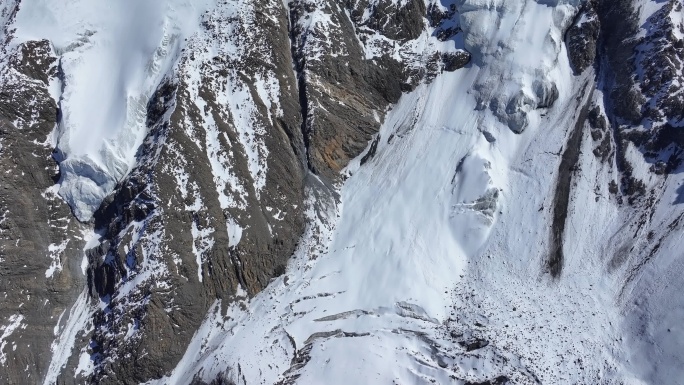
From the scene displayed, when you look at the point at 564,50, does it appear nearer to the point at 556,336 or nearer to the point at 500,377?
the point at 556,336

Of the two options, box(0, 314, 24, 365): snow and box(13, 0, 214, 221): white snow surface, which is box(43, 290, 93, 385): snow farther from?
box(13, 0, 214, 221): white snow surface

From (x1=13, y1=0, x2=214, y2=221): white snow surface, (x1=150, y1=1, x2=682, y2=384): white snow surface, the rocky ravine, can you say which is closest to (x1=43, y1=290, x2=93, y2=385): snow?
the rocky ravine

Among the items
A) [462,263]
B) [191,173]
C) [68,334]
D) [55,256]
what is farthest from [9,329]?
[462,263]

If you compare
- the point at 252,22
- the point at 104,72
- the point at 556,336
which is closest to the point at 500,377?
the point at 556,336

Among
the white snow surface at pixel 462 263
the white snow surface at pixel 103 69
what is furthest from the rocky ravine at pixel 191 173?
the white snow surface at pixel 462 263

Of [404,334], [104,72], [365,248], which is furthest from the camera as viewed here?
[104,72]

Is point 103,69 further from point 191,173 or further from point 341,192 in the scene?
point 341,192

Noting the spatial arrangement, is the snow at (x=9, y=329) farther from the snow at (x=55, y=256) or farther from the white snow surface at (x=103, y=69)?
the white snow surface at (x=103, y=69)
